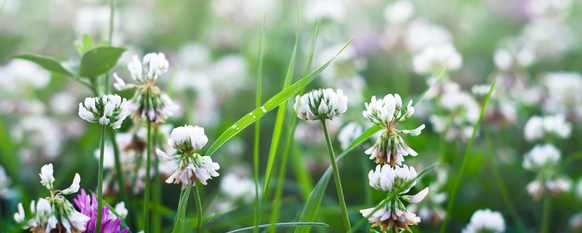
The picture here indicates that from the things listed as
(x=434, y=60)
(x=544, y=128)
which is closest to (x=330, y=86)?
(x=434, y=60)

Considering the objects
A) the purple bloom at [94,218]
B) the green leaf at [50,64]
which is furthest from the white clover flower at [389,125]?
the green leaf at [50,64]

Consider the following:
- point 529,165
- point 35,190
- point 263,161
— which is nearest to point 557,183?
point 529,165

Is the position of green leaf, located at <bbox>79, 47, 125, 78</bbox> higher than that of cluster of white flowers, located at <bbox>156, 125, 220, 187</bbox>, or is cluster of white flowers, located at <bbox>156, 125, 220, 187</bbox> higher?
green leaf, located at <bbox>79, 47, 125, 78</bbox>

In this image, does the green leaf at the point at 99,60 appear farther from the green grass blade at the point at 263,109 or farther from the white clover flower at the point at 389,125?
the white clover flower at the point at 389,125

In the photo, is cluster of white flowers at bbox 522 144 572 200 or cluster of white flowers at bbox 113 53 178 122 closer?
cluster of white flowers at bbox 113 53 178 122

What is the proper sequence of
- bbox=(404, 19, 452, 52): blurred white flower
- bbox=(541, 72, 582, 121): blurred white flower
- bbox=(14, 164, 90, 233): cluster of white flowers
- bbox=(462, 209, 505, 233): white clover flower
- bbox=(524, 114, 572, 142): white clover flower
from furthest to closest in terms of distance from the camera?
bbox=(404, 19, 452, 52): blurred white flower
bbox=(541, 72, 582, 121): blurred white flower
bbox=(524, 114, 572, 142): white clover flower
bbox=(462, 209, 505, 233): white clover flower
bbox=(14, 164, 90, 233): cluster of white flowers

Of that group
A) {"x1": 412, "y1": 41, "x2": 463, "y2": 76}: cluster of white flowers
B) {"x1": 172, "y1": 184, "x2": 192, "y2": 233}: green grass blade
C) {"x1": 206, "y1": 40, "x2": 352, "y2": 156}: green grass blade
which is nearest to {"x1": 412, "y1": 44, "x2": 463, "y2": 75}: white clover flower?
{"x1": 412, "y1": 41, "x2": 463, "y2": 76}: cluster of white flowers

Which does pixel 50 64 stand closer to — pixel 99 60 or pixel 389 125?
pixel 99 60

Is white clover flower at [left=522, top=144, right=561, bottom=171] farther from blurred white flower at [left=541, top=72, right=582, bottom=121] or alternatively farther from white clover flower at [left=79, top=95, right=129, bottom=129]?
white clover flower at [left=79, top=95, right=129, bottom=129]
